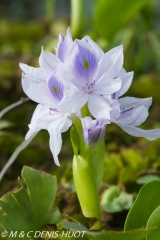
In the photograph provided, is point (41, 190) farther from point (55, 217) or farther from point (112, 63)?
point (112, 63)

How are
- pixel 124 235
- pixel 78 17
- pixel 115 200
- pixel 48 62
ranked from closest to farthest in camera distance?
pixel 124 235 → pixel 48 62 → pixel 115 200 → pixel 78 17

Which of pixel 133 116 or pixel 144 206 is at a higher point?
pixel 133 116

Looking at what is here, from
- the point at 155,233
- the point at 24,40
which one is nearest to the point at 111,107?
the point at 155,233

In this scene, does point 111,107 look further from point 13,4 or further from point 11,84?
point 13,4

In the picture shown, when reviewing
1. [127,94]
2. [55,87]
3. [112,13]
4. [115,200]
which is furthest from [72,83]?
[112,13]

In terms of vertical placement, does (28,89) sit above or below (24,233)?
above

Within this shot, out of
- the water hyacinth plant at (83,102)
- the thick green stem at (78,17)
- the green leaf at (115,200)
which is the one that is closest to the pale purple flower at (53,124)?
the water hyacinth plant at (83,102)
